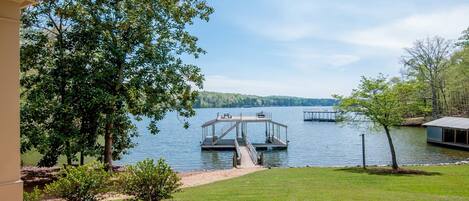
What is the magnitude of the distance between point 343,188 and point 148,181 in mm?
7515

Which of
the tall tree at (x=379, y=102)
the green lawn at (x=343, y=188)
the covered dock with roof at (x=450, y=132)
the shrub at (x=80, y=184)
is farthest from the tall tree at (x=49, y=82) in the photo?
the covered dock with roof at (x=450, y=132)

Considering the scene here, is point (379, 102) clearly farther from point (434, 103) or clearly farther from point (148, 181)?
point (434, 103)

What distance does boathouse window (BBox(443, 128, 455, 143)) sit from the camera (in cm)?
3845

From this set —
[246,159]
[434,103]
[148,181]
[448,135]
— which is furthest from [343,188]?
[434,103]

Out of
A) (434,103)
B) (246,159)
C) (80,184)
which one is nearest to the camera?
(80,184)

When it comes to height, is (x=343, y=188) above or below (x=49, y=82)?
below

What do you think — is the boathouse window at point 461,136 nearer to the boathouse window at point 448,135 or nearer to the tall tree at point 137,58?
the boathouse window at point 448,135

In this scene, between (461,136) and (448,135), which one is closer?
(461,136)

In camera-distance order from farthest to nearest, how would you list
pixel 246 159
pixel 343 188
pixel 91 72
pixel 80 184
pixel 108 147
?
pixel 246 159 < pixel 108 147 < pixel 91 72 < pixel 343 188 < pixel 80 184

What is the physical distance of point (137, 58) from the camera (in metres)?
15.3

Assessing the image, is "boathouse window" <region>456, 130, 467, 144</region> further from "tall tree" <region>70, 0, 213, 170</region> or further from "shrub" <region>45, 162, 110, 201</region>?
"shrub" <region>45, 162, 110, 201</region>

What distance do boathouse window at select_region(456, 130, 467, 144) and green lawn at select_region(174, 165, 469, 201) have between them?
22744 mm

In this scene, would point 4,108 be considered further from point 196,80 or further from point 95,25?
point 196,80

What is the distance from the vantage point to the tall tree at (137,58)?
48.0 feet
